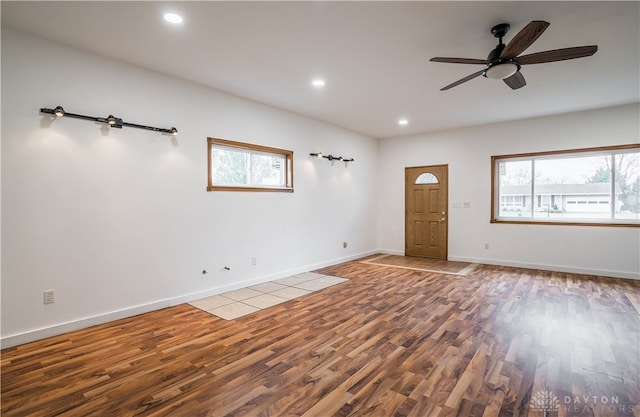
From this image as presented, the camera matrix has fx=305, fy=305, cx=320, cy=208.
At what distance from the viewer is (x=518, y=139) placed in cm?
592

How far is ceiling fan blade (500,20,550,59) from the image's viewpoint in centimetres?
213

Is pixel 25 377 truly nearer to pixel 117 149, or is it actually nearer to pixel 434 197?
pixel 117 149

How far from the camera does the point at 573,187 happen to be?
554cm

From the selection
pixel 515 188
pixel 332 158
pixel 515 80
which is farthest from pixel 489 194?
pixel 515 80

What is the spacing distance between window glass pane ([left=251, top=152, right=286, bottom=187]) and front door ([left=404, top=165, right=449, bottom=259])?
11.1 feet

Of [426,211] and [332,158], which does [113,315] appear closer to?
[332,158]

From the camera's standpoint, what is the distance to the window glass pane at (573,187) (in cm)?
530

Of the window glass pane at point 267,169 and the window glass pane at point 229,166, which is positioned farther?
the window glass pane at point 267,169

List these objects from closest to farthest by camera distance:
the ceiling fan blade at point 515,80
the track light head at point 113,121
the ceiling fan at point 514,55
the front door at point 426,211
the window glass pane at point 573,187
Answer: the ceiling fan at point 514,55 < the ceiling fan blade at point 515,80 < the track light head at point 113,121 < the window glass pane at point 573,187 < the front door at point 426,211

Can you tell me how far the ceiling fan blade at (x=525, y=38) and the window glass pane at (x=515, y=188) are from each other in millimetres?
4106

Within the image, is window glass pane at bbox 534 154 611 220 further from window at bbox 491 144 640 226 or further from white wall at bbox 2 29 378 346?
white wall at bbox 2 29 378 346

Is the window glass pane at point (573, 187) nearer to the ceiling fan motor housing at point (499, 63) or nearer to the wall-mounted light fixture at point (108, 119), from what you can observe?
the ceiling fan motor housing at point (499, 63)

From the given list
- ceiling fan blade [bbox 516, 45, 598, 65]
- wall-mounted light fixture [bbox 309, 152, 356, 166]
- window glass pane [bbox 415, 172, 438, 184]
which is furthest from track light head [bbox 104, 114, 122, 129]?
window glass pane [bbox 415, 172, 438, 184]

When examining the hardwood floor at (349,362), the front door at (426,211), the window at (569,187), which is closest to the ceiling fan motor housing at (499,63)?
the hardwood floor at (349,362)
